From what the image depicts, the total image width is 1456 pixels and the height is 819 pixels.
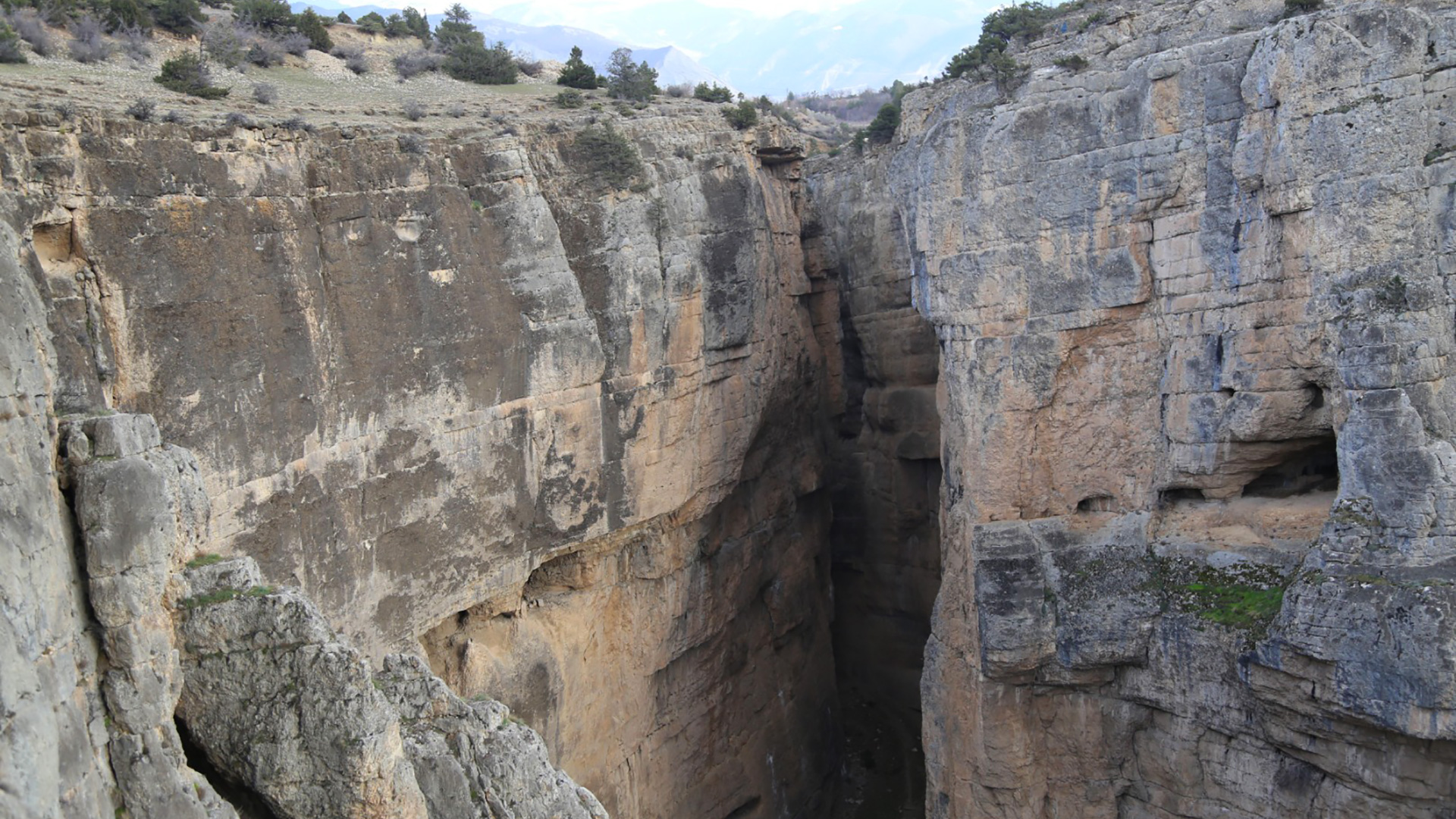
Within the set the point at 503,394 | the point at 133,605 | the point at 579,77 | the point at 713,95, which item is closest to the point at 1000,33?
the point at 713,95

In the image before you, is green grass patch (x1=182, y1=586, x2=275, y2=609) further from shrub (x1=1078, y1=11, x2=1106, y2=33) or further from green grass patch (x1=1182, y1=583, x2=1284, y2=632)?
shrub (x1=1078, y1=11, x2=1106, y2=33)

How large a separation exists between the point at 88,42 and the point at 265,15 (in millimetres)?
4392

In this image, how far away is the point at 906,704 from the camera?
81.8 ft

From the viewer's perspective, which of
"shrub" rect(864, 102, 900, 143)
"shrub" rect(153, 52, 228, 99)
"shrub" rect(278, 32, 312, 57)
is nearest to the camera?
"shrub" rect(153, 52, 228, 99)

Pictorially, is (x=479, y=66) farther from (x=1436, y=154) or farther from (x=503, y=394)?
(x=1436, y=154)

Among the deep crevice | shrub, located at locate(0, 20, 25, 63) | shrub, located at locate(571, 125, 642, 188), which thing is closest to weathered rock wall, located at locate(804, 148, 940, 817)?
shrub, located at locate(571, 125, 642, 188)

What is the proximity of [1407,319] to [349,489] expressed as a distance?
44.8 feet

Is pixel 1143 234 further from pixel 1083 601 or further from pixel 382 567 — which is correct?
pixel 382 567

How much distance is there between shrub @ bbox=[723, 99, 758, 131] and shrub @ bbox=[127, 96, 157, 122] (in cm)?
1042

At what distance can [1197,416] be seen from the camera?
51.3ft

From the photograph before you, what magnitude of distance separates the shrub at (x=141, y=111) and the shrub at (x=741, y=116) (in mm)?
10416

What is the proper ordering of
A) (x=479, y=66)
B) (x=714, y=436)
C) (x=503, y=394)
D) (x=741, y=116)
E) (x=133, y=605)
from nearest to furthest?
(x=133, y=605) → (x=503, y=394) → (x=714, y=436) → (x=741, y=116) → (x=479, y=66)

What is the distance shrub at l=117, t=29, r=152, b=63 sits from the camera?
16.1 m

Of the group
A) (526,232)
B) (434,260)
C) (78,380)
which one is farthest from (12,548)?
(526,232)
